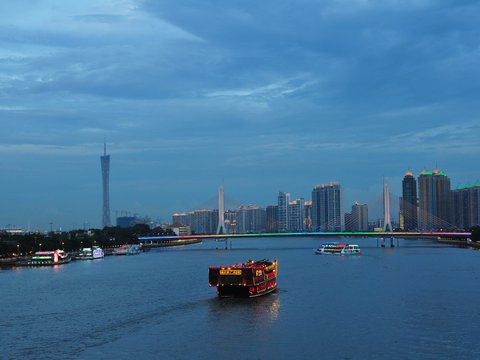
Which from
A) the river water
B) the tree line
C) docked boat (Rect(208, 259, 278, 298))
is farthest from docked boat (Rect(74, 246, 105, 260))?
docked boat (Rect(208, 259, 278, 298))

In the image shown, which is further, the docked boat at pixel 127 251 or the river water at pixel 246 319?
the docked boat at pixel 127 251

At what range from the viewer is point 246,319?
861 inches

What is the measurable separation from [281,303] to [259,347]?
768 cm

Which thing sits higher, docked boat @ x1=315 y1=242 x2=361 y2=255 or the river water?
docked boat @ x1=315 y1=242 x2=361 y2=255

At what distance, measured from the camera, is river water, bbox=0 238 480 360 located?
56.1ft

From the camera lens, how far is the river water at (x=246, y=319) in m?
17.1

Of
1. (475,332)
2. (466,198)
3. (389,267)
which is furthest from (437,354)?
(466,198)

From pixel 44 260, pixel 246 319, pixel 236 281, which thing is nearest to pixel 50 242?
pixel 44 260

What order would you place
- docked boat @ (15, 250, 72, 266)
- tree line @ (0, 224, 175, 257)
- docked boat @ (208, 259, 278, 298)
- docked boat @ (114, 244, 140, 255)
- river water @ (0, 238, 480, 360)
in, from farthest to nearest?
docked boat @ (114, 244, 140, 255) < tree line @ (0, 224, 175, 257) < docked boat @ (15, 250, 72, 266) < docked boat @ (208, 259, 278, 298) < river water @ (0, 238, 480, 360)

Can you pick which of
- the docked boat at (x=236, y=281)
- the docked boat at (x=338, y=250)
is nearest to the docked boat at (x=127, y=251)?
the docked boat at (x=338, y=250)

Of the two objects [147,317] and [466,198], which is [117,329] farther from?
[466,198]

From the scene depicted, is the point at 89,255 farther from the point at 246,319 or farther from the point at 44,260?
the point at 246,319

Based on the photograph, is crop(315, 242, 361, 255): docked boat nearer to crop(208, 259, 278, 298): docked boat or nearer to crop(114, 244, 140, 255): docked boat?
crop(114, 244, 140, 255): docked boat

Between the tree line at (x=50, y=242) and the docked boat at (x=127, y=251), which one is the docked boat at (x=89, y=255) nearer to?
the tree line at (x=50, y=242)
